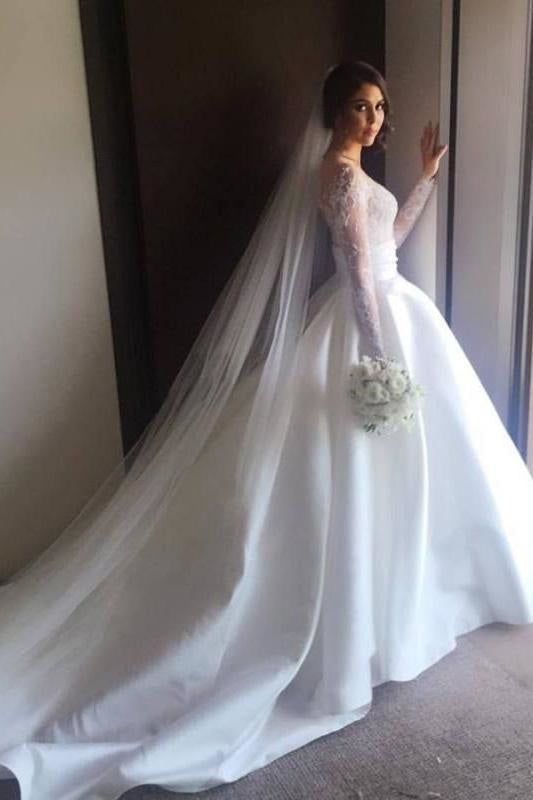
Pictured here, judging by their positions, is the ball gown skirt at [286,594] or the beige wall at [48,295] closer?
the ball gown skirt at [286,594]

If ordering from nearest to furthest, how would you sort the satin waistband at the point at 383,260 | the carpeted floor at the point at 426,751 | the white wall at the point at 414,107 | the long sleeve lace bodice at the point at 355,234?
the carpeted floor at the point at 426,751, the long sleeve lace bodice at the point at 355,234, the satin waistband at the point at 383,260, the white wall at the point at 414,107

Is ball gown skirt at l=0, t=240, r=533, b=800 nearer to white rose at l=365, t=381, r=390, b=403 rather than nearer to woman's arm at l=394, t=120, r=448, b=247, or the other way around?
white rose at l=365, t=381, r=390, b=403

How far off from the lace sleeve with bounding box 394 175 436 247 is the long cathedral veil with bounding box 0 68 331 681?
27 cm

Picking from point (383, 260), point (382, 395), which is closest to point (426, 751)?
point (382, 395)

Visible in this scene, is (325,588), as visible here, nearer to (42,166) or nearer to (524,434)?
(524,434)

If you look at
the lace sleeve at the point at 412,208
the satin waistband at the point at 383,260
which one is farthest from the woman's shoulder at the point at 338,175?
the lace sleeve at the point at 412,208

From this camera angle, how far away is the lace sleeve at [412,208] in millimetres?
2027

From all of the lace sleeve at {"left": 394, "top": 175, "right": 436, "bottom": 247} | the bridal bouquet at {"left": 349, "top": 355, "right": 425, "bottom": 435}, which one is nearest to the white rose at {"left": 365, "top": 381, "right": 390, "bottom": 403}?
the bridal bouquet at {"left": 349, "top": 355, "right": 425, "bottom": 435}

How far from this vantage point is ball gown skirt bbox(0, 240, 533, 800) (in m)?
1.63

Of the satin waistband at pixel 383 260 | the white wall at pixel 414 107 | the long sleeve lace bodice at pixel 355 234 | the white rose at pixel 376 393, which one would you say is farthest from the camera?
the white wall at pixel 414 107

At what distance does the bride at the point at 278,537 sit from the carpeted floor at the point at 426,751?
0.04 m

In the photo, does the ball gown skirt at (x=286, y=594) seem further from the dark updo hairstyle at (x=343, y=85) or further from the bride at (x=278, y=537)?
the dark updo hairstyle at (x=343, y=85)

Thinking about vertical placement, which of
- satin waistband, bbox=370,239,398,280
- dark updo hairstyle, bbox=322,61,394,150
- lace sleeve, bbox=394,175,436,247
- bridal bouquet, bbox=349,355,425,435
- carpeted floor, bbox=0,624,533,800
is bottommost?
carpeted floor, bbox=0,624,533,800

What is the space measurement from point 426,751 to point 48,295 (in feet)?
4.74
